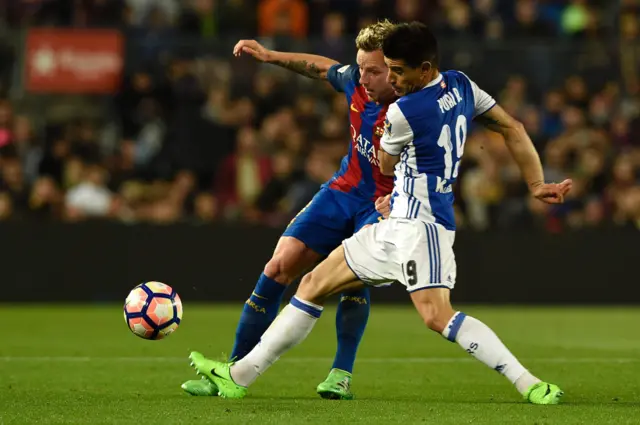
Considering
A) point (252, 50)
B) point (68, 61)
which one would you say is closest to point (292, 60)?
point (252, 50)

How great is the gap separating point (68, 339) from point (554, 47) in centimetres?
854

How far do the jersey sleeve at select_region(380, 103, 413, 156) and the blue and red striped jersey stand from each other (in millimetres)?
634

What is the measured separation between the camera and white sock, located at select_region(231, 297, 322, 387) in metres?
6.89

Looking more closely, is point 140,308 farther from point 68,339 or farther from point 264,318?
point 68,339

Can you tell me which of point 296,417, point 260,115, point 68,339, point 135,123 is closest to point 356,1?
point 260,115

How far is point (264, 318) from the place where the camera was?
7.55m

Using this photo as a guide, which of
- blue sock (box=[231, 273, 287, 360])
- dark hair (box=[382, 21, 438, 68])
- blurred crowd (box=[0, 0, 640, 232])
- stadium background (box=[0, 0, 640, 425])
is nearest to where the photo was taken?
dark hair (box=[382, 21, 438, 68])

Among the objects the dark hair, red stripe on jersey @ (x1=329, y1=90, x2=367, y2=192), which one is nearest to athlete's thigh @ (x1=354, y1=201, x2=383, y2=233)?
red stripe on jersey @ (x1=329, y1=90, x2=367, y2=192)

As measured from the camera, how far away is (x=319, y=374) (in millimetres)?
8617

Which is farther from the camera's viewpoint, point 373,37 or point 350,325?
point 350,325

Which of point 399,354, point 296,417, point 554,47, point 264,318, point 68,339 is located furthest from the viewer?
point 554,47

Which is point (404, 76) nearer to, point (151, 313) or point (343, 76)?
point (343, 76)

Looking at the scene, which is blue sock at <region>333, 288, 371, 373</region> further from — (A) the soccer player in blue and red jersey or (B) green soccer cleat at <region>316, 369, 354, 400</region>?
(B) green soccer cleat at <region>316, 369, 354, 400</region>

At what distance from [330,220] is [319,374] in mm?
1545
